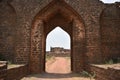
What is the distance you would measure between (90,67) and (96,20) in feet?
8.96

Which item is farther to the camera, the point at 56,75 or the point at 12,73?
the point at 56,75

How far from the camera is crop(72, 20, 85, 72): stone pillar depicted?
13.3 meters

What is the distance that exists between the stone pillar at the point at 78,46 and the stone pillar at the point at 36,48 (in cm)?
193

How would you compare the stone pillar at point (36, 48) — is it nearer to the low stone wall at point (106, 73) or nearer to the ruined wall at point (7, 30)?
the ruined wall at point (7, 30)

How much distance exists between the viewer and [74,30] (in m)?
13.6

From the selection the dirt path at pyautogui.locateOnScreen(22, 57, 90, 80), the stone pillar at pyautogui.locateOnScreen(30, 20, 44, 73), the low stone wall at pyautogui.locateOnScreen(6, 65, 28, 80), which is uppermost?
the stone pillar at pyautogui.locateOnScreen(30, 20, 44, 73)

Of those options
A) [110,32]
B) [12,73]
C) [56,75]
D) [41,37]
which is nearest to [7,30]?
[41,37]

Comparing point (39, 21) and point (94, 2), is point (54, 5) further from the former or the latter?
point (94, 2)

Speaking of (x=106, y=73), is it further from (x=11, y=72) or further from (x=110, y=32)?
(x=110, y=32)

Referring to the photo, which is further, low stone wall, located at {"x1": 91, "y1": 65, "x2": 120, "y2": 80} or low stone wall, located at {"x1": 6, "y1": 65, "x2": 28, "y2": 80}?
low stone wall, located at {"x1": 6, "y1": 65, "x2": 28, "y2": 80}

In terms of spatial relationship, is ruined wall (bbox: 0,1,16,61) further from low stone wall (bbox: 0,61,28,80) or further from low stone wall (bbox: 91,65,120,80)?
low stone wall (bbox: 91,65,120,80)

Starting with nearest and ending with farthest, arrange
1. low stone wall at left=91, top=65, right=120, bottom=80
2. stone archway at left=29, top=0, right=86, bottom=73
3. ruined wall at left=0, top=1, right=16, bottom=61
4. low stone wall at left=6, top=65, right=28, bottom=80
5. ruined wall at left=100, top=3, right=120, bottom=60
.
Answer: low stone wall at left=91, top=65, right=120, bottom=80 → low stone wall at left=6, top=65, right=28, bottom=80 → ruined wall at left=0, top=1, right=16, bottom=61 → stone archway at left=29, top=0, right=86, bottom=73 → ruined wall at left=100, top=3, right=120, bottom=60

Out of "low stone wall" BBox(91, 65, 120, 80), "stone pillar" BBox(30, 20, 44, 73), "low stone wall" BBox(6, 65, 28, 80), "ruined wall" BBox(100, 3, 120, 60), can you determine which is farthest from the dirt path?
"ruined wall" BBox(100, 3, 120, 60)

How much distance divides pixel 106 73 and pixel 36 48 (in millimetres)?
5508
